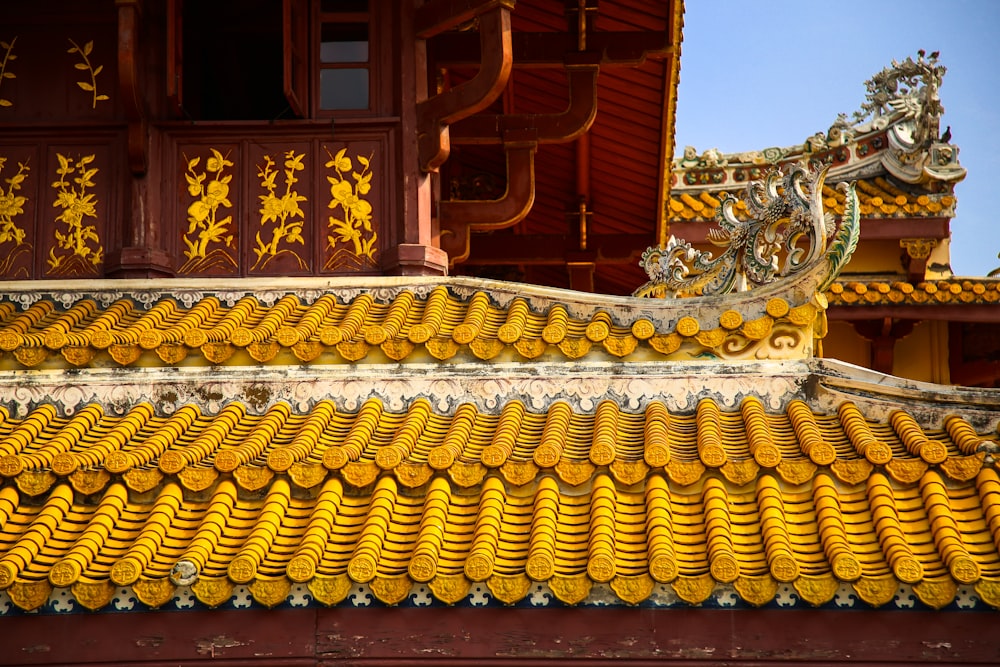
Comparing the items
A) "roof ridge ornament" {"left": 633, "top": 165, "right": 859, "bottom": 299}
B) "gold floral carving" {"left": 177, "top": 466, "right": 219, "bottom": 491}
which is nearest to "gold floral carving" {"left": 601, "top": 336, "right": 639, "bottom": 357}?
"roof ridge ornament" {"left": 633, "top": 165, "right": 859, "bottom": 299}

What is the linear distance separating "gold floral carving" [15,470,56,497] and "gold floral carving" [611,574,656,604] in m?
2.53

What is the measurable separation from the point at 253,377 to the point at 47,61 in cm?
289

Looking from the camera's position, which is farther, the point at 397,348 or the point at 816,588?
the point at 397,348

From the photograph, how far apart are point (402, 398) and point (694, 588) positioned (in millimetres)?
2138

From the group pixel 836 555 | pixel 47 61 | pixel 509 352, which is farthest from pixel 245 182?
pixel 836 555

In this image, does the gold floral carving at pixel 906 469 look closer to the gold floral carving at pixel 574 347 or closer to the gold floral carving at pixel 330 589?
the gold floral carving at pixel 574 347

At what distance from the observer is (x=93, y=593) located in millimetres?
5121

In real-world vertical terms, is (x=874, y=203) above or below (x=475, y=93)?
below

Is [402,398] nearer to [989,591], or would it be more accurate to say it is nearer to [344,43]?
[344,43]

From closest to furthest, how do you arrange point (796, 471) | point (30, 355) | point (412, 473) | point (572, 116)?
point (796, 471)
point (412, 473)
point (30, 355)
point (572, 116)

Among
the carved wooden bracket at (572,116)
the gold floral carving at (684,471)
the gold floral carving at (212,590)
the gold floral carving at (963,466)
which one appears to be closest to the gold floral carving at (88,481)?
the gold floral carving at (212,590)

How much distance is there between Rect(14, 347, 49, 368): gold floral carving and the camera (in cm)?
679

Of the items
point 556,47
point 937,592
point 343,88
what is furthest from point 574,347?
point 556,47

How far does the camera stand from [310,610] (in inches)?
204
